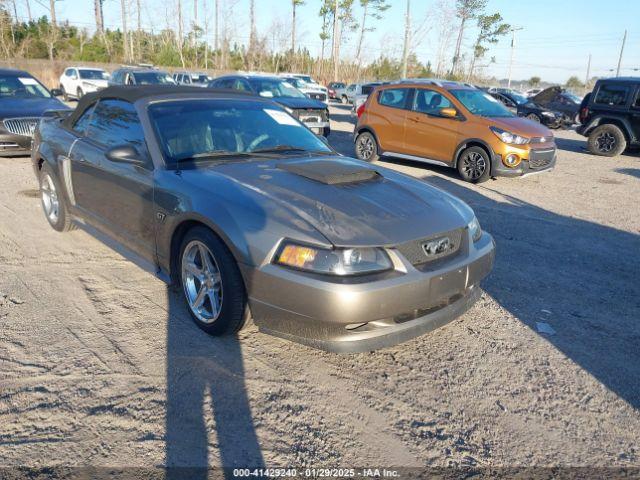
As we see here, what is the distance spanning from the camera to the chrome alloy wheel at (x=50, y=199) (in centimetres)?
522

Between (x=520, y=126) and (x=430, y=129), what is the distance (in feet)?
5.29

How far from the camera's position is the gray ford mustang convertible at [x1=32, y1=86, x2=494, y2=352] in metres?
2.70

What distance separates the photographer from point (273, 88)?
13.6 metres

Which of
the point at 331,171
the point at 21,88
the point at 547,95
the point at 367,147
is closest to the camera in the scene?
the point at 331,171

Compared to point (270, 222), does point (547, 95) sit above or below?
above

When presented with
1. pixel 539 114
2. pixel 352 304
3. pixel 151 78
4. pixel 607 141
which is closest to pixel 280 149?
pixel 352 304

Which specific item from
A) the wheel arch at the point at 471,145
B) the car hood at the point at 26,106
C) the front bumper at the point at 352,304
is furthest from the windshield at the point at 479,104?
the car hood at the point at 26,106

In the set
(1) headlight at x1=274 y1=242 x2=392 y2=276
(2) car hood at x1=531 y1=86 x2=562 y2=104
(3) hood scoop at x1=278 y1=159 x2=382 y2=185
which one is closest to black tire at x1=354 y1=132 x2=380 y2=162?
(3) hood scoop at x1=278 y1=159 x2=382 y2=185

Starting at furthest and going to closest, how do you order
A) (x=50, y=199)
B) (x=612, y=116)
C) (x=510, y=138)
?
1. (x=612, y=116)
2. (x=510, y=138)
3. (x=50, y=199)

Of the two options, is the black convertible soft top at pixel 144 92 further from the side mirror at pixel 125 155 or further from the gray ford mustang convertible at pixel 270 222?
the side mirror at pixel 125 155

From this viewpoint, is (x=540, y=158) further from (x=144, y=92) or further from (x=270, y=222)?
(x=270, y=222)

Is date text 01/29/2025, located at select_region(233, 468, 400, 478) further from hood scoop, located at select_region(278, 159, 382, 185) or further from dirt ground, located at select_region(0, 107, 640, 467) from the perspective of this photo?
hood scoop, located at select_region(278, 159, 382, 185)

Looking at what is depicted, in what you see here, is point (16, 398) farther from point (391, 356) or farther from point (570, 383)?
point (570, 383)

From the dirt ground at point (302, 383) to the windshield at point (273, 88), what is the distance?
971 cm
